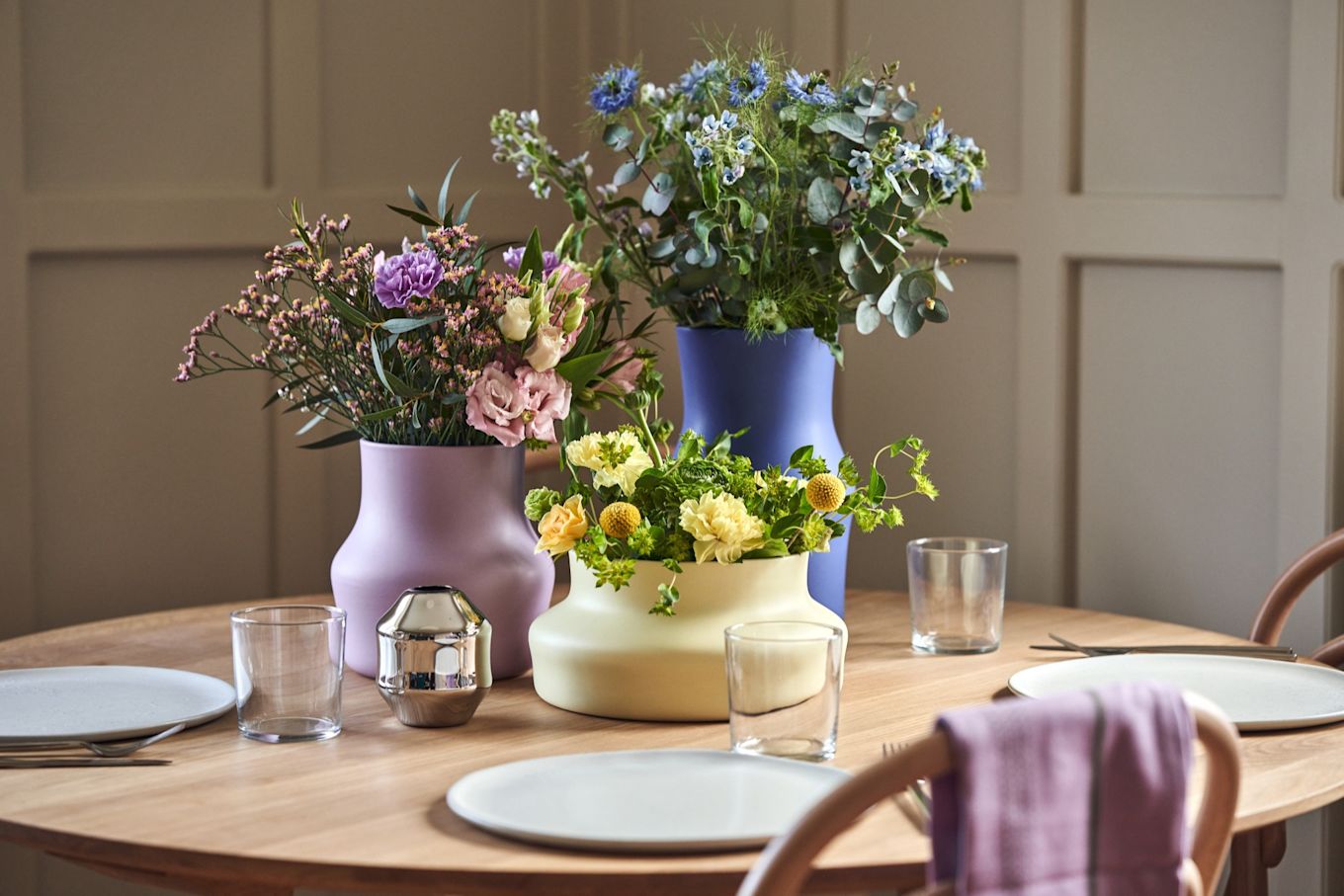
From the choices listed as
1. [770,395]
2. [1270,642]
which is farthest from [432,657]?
[1270,642]

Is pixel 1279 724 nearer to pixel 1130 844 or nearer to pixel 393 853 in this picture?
pixel 1130 844

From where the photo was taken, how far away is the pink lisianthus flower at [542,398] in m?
1.50

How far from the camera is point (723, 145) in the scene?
1.62 m

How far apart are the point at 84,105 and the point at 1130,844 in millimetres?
2097

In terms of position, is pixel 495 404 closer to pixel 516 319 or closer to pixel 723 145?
pixel 516 319

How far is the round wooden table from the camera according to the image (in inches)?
42.2

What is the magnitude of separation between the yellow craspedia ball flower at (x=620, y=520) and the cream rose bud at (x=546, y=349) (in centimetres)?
16

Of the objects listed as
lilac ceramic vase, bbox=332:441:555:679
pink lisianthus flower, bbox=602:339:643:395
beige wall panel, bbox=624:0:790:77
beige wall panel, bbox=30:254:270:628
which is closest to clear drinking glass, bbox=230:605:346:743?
lilac ceramic vase, bbox=332:441:555:679

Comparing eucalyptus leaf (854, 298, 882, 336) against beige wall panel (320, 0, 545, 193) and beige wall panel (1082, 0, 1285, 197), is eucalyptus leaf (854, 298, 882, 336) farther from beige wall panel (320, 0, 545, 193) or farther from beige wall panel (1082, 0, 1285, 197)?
beige wall panel (320, 0, 545, 193)

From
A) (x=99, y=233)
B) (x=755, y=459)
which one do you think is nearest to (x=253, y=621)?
(x=755, y=459)

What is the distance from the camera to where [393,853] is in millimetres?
1094

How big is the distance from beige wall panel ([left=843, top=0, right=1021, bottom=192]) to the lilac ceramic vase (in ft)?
3.65

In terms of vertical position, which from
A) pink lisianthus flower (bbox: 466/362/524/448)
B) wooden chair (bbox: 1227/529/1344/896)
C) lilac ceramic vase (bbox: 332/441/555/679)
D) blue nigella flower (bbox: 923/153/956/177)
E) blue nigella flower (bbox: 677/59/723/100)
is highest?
blue nigella flower (bbox: 677/59/723/100)

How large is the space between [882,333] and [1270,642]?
2.72 ft
